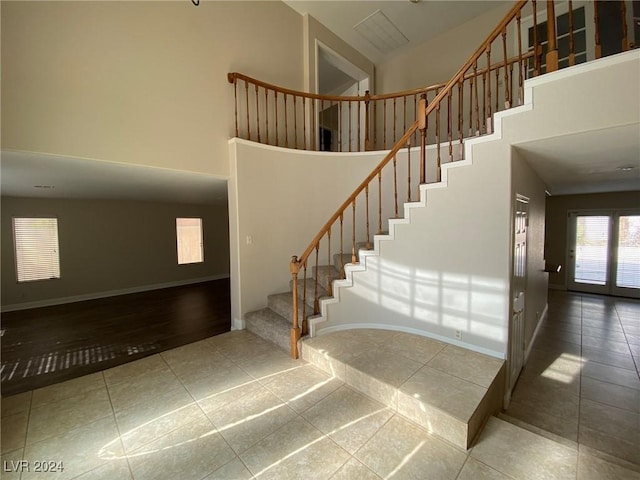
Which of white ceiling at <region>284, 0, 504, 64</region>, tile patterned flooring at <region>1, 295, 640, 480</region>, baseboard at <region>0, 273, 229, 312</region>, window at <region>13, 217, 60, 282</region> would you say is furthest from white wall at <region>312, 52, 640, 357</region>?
window at <region>13, 217, 60, 282</region>

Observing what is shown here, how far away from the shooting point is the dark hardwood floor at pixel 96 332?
2.90m

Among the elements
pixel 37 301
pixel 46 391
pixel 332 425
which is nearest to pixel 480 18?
pixel 332 425

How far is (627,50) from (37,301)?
9022 mm

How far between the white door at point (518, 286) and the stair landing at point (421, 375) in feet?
1.50

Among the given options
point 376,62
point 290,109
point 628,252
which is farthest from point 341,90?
point 628,252

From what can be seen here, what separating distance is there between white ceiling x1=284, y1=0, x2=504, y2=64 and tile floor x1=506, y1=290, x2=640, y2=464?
574cm

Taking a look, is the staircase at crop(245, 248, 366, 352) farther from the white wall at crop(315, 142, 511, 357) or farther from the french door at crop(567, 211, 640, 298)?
the french door at crop(567, 211, 640, 298)

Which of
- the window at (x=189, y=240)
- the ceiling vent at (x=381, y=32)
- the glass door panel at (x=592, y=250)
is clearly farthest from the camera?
the window at (x=189, y=240)

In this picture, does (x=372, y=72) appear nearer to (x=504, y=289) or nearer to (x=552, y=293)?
(x=504, y=289)

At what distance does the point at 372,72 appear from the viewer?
6062mm

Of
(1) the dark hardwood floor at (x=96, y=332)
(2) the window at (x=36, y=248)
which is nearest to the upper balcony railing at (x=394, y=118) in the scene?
(1) the dark hardwood floor at (x=96, y=332)

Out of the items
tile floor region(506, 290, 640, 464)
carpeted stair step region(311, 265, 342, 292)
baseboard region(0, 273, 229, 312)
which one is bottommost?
tile floor region(506, 290, 640, 464)

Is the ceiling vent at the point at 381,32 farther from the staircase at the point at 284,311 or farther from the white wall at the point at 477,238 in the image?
the staircase at the point at 284,311

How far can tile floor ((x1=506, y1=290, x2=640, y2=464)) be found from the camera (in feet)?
7.45
